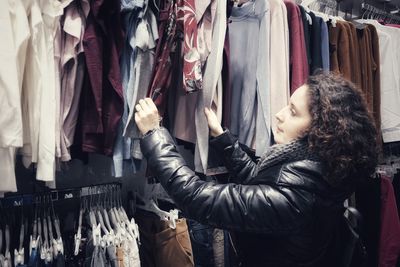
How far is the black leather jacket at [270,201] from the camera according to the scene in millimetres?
972

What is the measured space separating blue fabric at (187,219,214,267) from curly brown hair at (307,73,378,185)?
2.60 feet

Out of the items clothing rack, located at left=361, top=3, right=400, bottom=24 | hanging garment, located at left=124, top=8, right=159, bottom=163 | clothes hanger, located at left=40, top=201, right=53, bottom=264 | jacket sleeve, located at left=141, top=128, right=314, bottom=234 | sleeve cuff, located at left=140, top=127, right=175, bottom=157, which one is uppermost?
clothing rack, located at left=361, top=3, right=400, bottom=24

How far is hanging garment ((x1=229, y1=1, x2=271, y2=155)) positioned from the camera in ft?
4.80

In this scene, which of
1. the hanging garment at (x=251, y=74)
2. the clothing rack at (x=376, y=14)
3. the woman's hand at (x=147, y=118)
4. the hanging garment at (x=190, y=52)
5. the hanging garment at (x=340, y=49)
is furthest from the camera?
the clothing rack at (x=376, y=14)

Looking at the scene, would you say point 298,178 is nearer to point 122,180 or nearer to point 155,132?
point 155,132

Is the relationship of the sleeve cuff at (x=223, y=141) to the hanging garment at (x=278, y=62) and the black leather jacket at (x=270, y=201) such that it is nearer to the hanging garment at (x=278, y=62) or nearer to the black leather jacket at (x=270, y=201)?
the hanging garment at (x=278, y=62)

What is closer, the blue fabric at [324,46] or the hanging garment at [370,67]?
the blue fabric at [324,46]

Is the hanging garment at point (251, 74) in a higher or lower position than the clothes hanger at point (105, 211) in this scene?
higher

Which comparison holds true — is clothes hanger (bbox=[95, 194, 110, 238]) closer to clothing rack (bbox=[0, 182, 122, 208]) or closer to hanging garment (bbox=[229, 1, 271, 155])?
clothing rack (bbox=[0, 182, 122, 208])

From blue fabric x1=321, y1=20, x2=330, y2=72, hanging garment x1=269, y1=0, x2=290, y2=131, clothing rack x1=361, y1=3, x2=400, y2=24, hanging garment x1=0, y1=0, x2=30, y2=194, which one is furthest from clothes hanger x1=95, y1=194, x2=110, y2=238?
clothing rack x1=361, y1=3, x2=400, y2=24

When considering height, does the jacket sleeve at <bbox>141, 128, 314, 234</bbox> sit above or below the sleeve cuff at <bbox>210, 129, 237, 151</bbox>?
below

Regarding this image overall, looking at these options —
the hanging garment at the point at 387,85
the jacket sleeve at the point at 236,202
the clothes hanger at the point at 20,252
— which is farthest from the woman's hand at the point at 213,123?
the hanging garment at the point at 387,85

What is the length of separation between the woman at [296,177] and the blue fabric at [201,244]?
510mm

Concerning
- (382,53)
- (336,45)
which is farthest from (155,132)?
(382,53)
